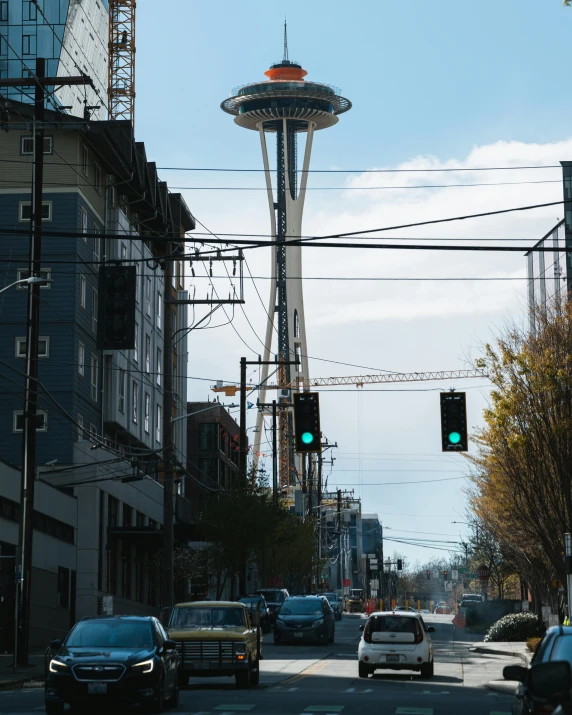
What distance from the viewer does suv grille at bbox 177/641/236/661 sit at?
25469 mm

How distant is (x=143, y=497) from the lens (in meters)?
68.5

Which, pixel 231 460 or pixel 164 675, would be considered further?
pixel 231 460

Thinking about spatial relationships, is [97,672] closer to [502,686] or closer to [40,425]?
[502,686]

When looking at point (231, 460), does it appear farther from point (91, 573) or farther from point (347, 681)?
point (347, 681)

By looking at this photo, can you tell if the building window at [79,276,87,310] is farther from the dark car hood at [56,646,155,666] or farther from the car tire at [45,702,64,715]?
the car tire at [45,702,64,715]

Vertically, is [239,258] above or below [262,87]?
below

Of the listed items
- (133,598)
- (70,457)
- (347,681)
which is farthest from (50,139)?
(347,681)

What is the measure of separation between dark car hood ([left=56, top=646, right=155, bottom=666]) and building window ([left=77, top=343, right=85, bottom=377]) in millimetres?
38964

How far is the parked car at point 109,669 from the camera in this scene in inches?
762

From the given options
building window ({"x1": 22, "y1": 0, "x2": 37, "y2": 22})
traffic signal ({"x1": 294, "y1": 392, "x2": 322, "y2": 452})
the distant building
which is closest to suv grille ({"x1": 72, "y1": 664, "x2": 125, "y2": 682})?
traffic signal ({"x1": 294, "y1": 392, "x2": 322, "y2": 452})

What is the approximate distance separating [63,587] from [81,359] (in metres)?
10.9

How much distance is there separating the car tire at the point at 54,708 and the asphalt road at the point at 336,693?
2.05 ft

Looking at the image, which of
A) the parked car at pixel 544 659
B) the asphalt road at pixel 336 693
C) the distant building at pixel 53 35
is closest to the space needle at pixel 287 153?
the distant building at pixel 53 35

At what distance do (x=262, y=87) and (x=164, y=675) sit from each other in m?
163
